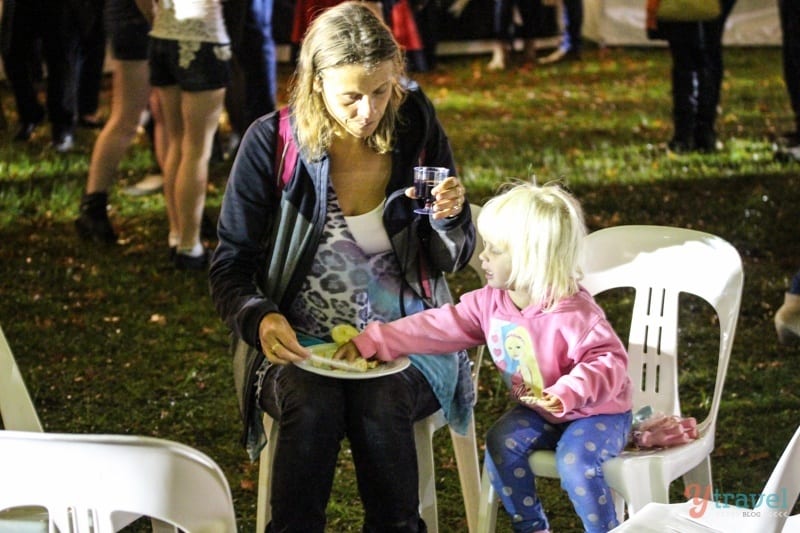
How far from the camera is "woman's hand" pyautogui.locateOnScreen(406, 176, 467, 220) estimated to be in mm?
2342

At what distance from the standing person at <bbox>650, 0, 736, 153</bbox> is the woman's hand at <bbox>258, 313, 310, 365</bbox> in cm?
426

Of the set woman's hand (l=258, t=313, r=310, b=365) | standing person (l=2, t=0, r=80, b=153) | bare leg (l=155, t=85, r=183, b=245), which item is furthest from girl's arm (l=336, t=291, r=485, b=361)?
standing person (l=2, t=0, r=80, b=153)

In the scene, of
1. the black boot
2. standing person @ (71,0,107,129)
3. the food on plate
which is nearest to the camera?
the food on plate

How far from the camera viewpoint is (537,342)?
89.8 inches

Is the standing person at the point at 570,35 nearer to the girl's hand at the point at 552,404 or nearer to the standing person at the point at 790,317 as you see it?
the standing person at the point at 790,317

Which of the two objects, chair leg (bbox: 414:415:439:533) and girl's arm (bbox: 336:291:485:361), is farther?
chair leg (bbox: 414:415:439:533)

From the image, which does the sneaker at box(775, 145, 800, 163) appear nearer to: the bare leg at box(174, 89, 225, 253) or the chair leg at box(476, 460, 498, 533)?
the bare leg at box(174, 89, 225, 253)

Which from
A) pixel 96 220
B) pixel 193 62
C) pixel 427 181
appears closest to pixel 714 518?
pixel 427 181

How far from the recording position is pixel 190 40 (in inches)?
171

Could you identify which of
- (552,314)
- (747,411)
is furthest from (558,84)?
(552,314)

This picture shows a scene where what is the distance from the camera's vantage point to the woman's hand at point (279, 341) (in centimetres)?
229

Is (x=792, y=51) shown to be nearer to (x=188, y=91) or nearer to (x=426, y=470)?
(x=188, y=91)

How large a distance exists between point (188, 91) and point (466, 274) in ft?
4.04

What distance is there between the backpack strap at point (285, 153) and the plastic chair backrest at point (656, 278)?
650 mm
